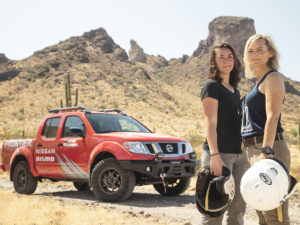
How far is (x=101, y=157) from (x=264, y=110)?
207 inches

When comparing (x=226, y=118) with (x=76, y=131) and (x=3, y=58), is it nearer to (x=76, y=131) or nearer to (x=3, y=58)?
(x=76, y=131)

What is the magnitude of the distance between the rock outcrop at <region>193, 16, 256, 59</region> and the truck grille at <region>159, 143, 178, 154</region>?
321 feet

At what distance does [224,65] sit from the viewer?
4031 mm

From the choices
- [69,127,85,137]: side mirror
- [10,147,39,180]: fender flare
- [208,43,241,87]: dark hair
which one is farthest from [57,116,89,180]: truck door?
[208,43,241,87]: dark hair

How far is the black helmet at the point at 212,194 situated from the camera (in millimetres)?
3697

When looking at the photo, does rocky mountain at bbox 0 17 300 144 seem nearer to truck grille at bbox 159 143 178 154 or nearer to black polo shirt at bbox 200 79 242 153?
truck grille at bbox 159 143 178 154

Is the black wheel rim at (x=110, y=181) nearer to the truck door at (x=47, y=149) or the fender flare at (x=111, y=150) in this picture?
the fender flare at (x=111, y=150)

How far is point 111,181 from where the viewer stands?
799cm

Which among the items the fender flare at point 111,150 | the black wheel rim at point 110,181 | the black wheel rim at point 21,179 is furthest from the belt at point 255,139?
the black wheel rim at point 21,179

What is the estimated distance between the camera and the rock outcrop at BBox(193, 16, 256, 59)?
10612 cm

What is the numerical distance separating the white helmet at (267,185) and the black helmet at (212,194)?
1.31 feet

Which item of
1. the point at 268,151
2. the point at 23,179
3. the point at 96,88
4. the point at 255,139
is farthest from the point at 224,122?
the point at 96,88

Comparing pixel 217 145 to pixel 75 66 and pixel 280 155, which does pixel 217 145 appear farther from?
pixel 75 66

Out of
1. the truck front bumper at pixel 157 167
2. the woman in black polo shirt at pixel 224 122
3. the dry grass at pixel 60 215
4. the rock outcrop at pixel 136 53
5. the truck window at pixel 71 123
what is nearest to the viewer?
the woman in black polo shirt at pixel 224 122
